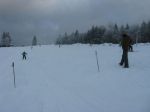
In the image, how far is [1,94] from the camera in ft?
47.9

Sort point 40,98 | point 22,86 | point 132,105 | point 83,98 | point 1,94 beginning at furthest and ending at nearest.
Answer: point 22,86 < point 1,94 < point 40,98 < point 83,98 < point 132,105

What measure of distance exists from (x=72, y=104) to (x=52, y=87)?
3.98 metres

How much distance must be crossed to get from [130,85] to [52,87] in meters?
3.85

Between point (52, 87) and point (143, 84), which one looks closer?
Result: point (143, 84)

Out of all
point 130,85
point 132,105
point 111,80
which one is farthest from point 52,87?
point 132,105

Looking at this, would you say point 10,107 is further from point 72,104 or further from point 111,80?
point 111,80

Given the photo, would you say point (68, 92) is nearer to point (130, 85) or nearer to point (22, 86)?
point (130, 85)

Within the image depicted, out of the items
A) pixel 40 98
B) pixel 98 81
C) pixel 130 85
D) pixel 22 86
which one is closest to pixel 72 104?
pixel 40 98

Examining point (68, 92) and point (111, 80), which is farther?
point (111, 80)

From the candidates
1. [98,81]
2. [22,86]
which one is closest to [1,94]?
[22,86]

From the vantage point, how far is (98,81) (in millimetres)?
15180

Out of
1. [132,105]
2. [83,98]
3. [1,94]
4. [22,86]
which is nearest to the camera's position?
[132,105]

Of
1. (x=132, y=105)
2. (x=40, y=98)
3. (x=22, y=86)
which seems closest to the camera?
(x=132, y=105)

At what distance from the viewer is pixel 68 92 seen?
13.2m
